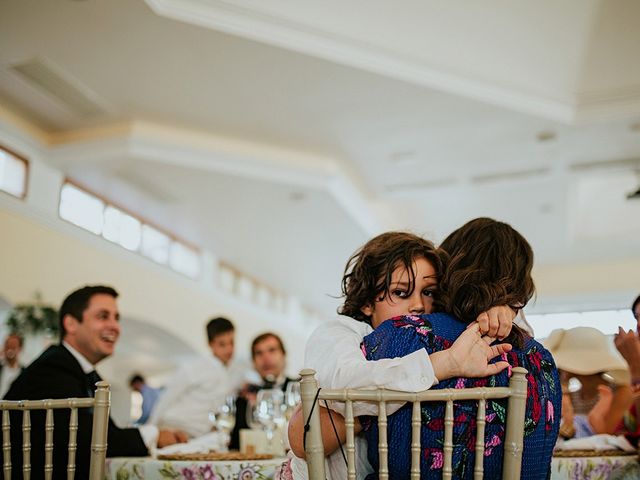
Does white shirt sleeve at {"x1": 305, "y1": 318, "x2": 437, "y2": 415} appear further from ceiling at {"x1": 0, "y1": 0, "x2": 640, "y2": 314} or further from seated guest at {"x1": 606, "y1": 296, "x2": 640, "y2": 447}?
ceiling at {"x1": 0, "y1": 0, "x2": 640, "y2": 314}

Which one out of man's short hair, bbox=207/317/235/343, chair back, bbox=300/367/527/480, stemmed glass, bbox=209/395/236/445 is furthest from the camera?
man's short hair, bbox=207/317/235/343

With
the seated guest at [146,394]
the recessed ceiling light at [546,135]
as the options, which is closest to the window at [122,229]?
the seated guest at [146,394]

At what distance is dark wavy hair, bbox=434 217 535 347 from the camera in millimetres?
1500

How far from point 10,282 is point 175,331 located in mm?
3079

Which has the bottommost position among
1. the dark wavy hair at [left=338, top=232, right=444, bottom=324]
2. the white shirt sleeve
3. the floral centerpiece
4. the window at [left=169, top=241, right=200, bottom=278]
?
the white shirt sleeve

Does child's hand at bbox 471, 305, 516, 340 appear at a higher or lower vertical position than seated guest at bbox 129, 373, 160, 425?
higher

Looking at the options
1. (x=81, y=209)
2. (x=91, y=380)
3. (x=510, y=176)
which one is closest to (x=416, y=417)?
(x=91, y=380)

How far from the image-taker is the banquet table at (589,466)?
2039 mm

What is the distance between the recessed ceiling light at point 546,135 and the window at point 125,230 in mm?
4646

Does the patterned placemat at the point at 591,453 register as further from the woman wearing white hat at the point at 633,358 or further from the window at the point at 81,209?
the window at the point at 81,209

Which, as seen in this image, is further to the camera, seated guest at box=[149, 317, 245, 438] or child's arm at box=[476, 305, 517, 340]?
seated guest at box=[149, 317, 245, 438]

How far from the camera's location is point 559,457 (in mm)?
2146

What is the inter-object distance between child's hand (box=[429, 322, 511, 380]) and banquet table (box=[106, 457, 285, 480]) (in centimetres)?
69

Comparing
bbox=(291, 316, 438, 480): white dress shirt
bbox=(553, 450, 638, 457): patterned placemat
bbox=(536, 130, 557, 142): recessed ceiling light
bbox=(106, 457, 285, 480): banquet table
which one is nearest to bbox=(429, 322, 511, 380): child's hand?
A: bbox=(291, 316, 438, 480): white dress shirt
